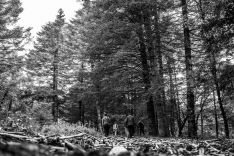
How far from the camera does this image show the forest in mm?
7676

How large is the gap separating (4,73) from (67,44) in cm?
1131

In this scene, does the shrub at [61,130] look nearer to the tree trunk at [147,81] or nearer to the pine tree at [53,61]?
the tree trunk at [147,81]

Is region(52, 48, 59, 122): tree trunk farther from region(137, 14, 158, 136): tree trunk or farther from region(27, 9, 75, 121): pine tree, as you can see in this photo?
region(137, 14, 158, 136): tree trunk

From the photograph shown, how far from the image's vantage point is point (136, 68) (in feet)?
54.5

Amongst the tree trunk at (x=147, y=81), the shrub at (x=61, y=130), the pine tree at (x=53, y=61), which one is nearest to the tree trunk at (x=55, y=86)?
the pine tree at (x=53, y=61)

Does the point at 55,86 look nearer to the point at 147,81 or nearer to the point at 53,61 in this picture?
the point at 53,61

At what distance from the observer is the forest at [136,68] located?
25.2 ft

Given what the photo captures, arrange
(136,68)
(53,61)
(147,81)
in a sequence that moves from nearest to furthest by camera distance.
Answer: (147,81) → (136,68) → (53,61)

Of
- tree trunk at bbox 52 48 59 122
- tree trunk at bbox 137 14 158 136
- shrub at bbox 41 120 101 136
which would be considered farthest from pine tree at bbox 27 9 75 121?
shrub at bbox 41 120 101 136

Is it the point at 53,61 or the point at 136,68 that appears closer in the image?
the point at 136,68

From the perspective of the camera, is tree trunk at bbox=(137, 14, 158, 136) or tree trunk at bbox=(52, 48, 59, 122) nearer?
tree trunk at bbox=(137, 14, 158, 136)

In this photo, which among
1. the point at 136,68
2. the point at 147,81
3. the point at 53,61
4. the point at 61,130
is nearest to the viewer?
the point at 61,130

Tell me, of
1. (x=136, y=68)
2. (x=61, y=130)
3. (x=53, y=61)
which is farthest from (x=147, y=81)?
(x=53, y=61)

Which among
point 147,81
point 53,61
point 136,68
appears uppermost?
point 53,61
